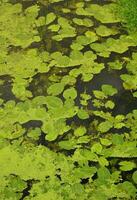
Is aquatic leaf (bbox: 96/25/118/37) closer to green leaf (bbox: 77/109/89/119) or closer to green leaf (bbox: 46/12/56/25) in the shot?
green leaf (bbox: 46/12/56/25)

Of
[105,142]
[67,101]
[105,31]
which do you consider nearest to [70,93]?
[67,101]

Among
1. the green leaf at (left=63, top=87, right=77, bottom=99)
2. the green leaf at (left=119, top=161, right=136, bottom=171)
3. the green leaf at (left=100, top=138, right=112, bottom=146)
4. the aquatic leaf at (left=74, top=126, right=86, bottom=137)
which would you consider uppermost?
the green leaf at (left=63, top=87, right=77, bottom=99)

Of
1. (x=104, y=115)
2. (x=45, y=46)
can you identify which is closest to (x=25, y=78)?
(x=45, y=46)

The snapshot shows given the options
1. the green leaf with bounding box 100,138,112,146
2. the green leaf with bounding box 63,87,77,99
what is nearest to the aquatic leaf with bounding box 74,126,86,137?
the green leaf with bounding box 100,138,112,146

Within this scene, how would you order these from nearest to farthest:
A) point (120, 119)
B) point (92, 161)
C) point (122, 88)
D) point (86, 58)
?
point (92, 161), point (120, 119), point (122, 88), point (86, 58)

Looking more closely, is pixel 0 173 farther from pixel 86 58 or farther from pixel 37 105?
pixel 86 58

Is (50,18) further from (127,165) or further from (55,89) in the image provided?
(127,165)
